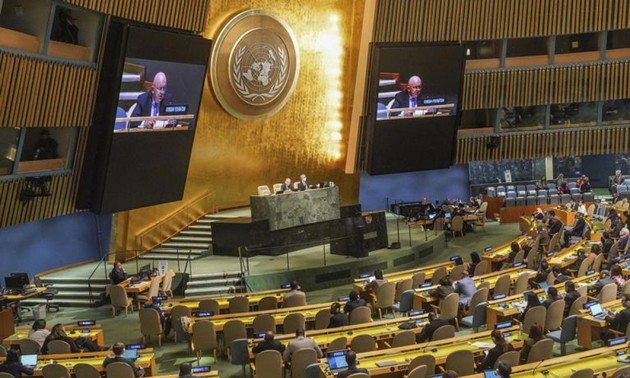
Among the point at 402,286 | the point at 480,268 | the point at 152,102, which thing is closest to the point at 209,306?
the point at 402,286

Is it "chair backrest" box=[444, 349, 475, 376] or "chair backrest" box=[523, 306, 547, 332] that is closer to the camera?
"chair backrest" box=[444, 349, 475, 376]

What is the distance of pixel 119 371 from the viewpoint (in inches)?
448

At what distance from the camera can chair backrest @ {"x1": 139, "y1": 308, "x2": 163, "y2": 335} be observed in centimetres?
1554

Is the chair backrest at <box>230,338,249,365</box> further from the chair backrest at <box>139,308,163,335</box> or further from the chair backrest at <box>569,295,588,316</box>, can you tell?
the chair backrest at <box>569,295,588,316</box>

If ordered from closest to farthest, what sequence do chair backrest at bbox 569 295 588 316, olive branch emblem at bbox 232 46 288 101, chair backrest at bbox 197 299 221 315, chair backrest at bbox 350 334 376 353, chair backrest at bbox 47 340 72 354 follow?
1. chair backrest at bbox 350 334 376 353
2. chair backrest at bbox 47 340 72 354
3. chair backrest at bbox 569 295 588 316
4. chair backrest at bbox 197 299 221 315
5. olive branch emblem at bbox 232 46 288 101

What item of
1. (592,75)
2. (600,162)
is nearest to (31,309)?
(592,75)

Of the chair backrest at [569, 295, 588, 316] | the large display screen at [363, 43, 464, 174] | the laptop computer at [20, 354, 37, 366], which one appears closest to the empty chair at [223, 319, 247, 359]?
the laptop computer at [20, 354, 37, 366]

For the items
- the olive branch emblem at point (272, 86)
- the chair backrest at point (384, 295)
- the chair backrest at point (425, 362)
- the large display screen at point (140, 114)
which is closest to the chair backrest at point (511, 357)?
the chair backrest at point (425, 362)

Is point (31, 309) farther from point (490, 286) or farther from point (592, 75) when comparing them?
point (592, 75)

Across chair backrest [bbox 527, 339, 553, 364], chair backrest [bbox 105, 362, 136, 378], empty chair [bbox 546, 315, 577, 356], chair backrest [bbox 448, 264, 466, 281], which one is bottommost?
chair backrest [bbox 105, 362, 136, 378]

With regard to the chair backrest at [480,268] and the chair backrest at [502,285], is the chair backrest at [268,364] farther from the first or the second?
the chair backrest at [480,268]

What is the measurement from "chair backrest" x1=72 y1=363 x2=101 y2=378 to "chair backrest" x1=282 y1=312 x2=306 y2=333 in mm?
3828

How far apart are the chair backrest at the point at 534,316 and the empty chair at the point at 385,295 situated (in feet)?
13.8

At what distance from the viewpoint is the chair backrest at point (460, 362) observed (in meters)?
10.9
